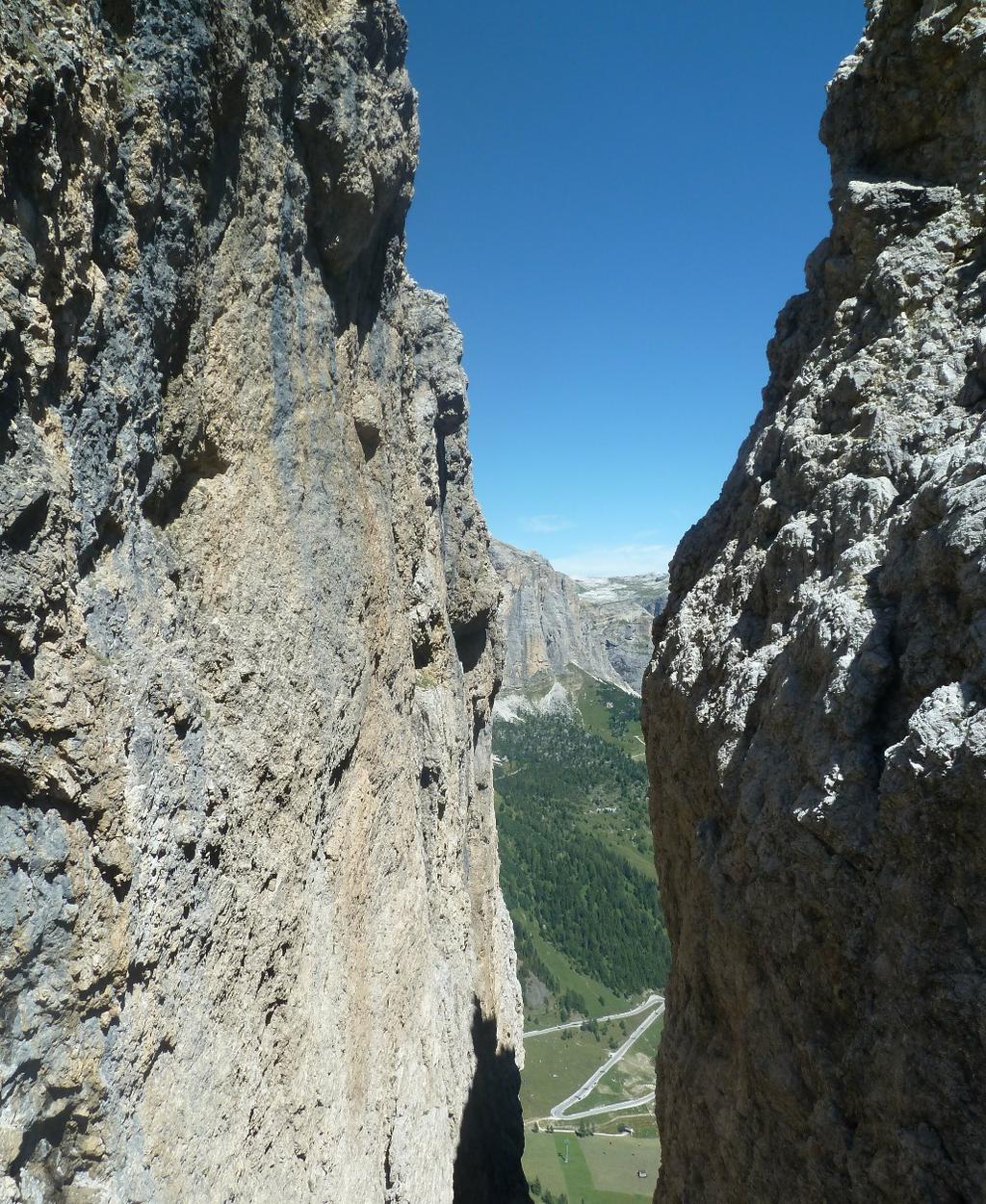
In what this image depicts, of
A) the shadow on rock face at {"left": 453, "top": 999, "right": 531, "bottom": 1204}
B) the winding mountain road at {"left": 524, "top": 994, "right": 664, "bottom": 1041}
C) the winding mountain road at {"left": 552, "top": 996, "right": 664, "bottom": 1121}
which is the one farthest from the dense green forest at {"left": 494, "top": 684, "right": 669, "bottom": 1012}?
the shadow on rock face at {"left": 453, "top": 999, "right": 531, "bottom": 1204}

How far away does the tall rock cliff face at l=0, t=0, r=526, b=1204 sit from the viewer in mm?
7094

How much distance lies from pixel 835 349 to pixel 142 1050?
38.7 ft

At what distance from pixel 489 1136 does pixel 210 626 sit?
17.8 meters

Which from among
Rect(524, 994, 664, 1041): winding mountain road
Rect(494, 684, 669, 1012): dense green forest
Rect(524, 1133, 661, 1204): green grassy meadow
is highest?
Rect(494, 684, 669, 1012): dense green forest

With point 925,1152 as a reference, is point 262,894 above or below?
above

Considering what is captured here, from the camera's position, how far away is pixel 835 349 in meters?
11.0

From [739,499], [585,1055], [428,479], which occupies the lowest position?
[585,1055]

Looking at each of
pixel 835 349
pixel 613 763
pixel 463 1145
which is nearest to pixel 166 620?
pixel 835 349

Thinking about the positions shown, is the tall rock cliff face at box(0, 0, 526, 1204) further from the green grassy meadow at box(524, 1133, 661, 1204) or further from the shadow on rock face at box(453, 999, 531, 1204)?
the green grassy meadow at box(524, 1133, 661, 1204)

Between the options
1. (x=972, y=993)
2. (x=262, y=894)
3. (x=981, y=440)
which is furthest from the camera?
(x=262, y=894)

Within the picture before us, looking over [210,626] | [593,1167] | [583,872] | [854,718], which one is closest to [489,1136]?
[210,626]

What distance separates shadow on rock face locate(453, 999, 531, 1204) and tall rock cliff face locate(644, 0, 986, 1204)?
9.68 meters

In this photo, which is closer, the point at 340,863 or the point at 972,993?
the point at 972,993

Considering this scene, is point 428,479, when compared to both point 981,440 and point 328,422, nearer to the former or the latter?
point 328,422
